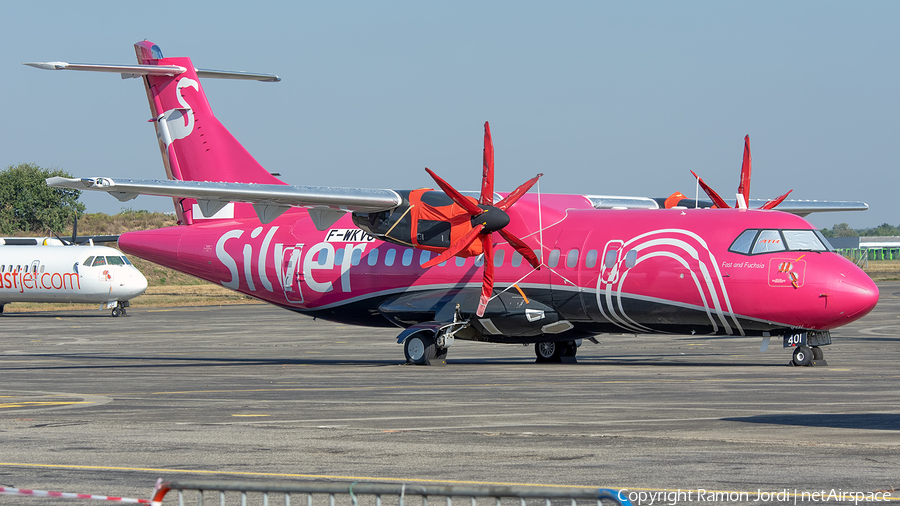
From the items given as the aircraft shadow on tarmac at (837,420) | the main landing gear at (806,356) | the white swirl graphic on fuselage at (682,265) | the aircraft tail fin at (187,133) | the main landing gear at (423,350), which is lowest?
the main landing gear at (806,356)

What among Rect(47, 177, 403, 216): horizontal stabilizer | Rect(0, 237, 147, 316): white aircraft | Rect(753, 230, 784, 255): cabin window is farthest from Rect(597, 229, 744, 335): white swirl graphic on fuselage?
Rect(0, 237, 147, 316): white aircraft

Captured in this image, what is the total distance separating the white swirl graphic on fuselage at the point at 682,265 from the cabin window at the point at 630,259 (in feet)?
0.10

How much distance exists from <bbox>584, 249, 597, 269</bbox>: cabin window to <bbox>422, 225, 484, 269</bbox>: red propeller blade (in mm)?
2380

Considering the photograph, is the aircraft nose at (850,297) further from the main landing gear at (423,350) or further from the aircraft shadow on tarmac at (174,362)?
the aircraft shadow on tarmac at (174,362)

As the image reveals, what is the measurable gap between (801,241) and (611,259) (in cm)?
385

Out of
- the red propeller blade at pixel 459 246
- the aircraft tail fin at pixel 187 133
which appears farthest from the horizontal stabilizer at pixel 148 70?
the red propeller blade at pixel 459 246

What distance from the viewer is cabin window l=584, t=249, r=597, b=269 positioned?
21.6 m

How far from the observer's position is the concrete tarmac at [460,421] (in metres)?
9.31

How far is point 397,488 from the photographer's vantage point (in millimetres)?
5406

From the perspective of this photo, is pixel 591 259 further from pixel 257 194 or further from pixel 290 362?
pixel 290 362

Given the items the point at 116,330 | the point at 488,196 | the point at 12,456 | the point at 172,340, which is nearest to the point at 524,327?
the point at 488,196

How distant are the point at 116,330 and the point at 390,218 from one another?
20.4 m

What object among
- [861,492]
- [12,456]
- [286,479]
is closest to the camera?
[861,492]

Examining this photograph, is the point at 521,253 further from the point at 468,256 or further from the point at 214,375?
the point at 214,375
